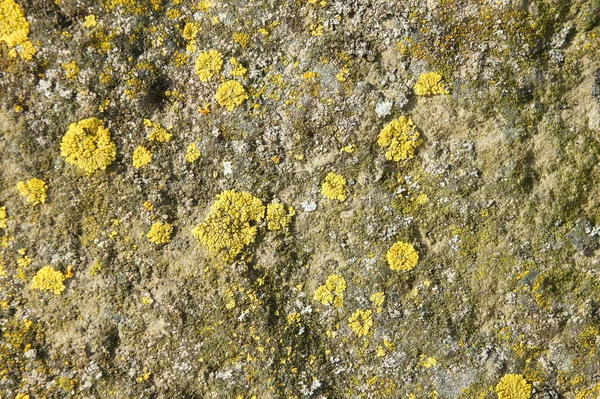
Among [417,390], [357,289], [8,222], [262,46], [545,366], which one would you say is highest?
[262,46]

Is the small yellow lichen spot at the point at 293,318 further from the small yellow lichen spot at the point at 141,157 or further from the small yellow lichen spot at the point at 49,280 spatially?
the small yellow lichen spot at the point at 49,280

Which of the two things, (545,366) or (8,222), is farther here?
(545,366)

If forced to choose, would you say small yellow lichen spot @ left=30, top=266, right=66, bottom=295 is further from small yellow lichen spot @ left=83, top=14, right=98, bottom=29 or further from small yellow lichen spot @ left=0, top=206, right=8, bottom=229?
small yellow lichen spot @ left=83, top=14, right=98, bottom=29

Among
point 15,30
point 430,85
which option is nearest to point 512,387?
point 430,85

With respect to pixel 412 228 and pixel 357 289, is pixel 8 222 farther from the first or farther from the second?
pixel 412 228

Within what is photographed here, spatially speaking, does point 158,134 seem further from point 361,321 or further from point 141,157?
point 361,321

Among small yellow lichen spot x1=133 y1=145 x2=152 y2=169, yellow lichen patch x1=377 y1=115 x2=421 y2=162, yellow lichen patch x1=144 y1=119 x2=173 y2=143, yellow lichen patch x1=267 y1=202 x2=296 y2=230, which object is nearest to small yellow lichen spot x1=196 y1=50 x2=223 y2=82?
yellow lichen patch x1=144 y1=119 x2=173 y2=143

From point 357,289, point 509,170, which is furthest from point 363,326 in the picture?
point 509,170
